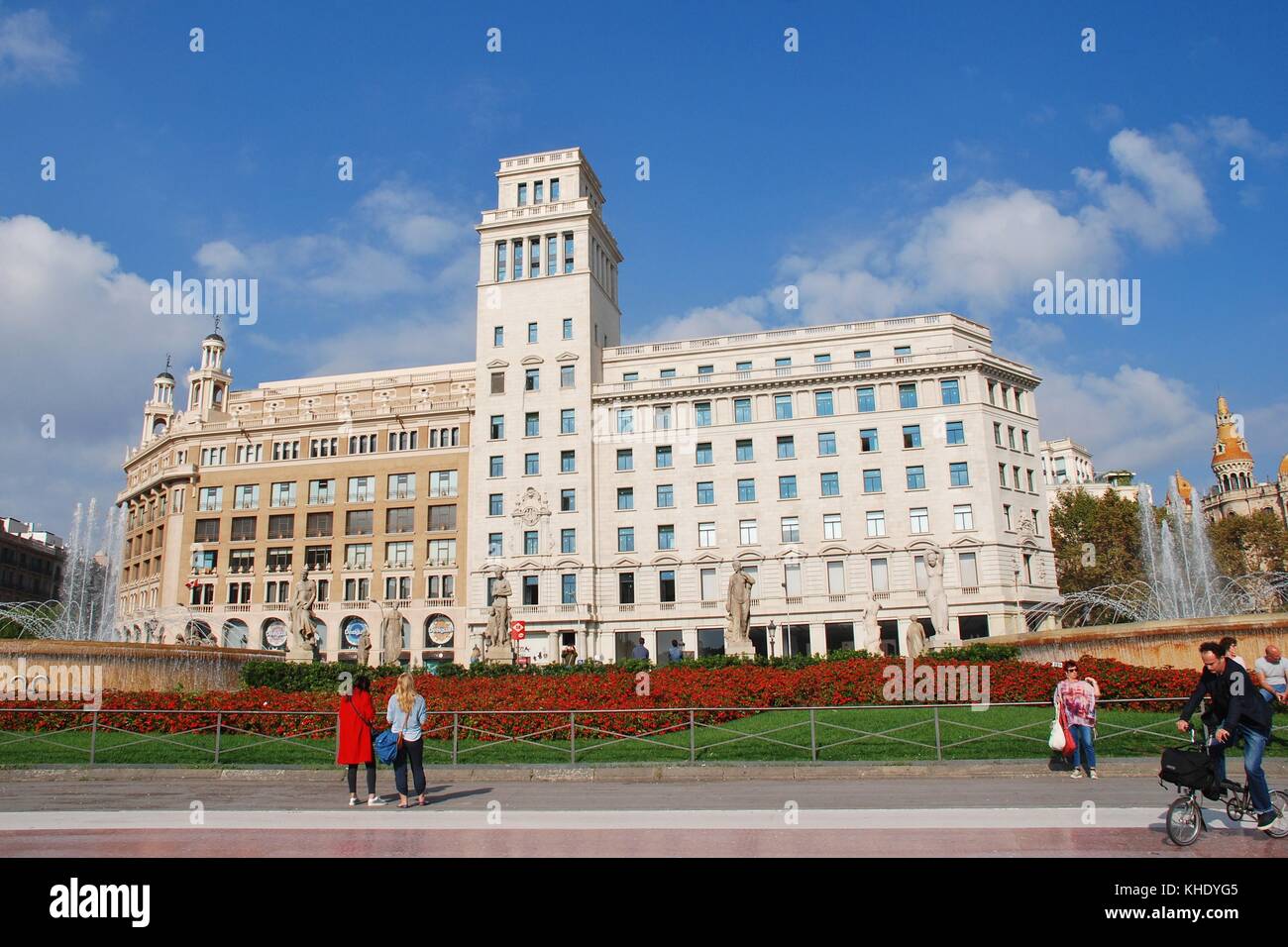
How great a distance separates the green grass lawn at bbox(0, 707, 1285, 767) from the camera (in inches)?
595

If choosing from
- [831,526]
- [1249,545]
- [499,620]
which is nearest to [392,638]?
[499,620]

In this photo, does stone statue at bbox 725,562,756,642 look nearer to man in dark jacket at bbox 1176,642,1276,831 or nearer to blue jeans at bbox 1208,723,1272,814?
man in dark jacket at bbox 1176,642,1276,831

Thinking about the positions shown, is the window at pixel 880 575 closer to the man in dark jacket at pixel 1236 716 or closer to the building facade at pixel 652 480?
the building facade at pixel 652 480

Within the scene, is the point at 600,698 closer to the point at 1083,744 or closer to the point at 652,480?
A: the point at 1083,744

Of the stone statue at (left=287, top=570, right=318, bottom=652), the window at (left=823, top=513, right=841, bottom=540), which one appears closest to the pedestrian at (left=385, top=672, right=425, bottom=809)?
the stone statue at (left=287, top=570, right=318, bottom=652)

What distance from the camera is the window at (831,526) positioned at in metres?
54.2

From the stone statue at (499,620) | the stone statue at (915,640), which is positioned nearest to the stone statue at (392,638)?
the stone statue at (499,620)

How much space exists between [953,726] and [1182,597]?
129 ft

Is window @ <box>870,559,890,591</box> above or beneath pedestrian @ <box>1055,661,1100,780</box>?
above

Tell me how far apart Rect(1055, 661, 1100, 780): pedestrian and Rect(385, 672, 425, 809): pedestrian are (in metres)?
9.43
